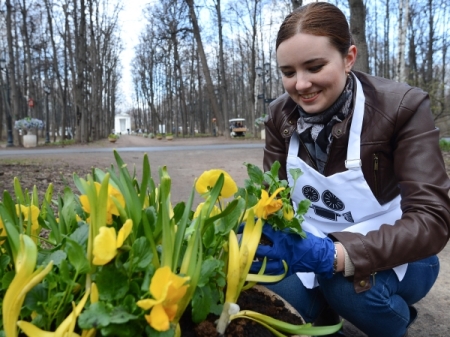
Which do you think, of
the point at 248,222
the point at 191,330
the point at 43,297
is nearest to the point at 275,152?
the point at 248,222

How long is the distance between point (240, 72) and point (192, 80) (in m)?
5.05

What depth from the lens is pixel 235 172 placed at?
7.56 meters

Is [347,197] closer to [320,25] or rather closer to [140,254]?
[320,25]

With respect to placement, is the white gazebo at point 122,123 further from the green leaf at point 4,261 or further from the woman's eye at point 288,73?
the green leaf at point 4,261

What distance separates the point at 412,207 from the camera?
135cm

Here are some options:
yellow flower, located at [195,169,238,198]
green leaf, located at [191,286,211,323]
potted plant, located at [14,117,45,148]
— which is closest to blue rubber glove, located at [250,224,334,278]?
yellow flower, located at [195,169,238,198]

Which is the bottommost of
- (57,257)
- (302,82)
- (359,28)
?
(57,257)

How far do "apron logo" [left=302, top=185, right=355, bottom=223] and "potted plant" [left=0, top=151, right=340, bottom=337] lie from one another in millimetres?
638

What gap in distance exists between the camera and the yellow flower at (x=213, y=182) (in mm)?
1009

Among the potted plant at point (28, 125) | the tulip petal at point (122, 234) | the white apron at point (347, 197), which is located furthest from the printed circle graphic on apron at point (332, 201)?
the potted plant at point (28, 125)

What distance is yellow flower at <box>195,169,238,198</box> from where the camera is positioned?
3.31 ft

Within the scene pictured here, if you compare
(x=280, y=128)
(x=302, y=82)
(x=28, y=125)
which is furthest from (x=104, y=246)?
(x=28, y=125)

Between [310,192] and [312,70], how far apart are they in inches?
19.8

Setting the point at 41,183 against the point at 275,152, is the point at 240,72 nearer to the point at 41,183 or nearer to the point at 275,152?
the point at 41,183
